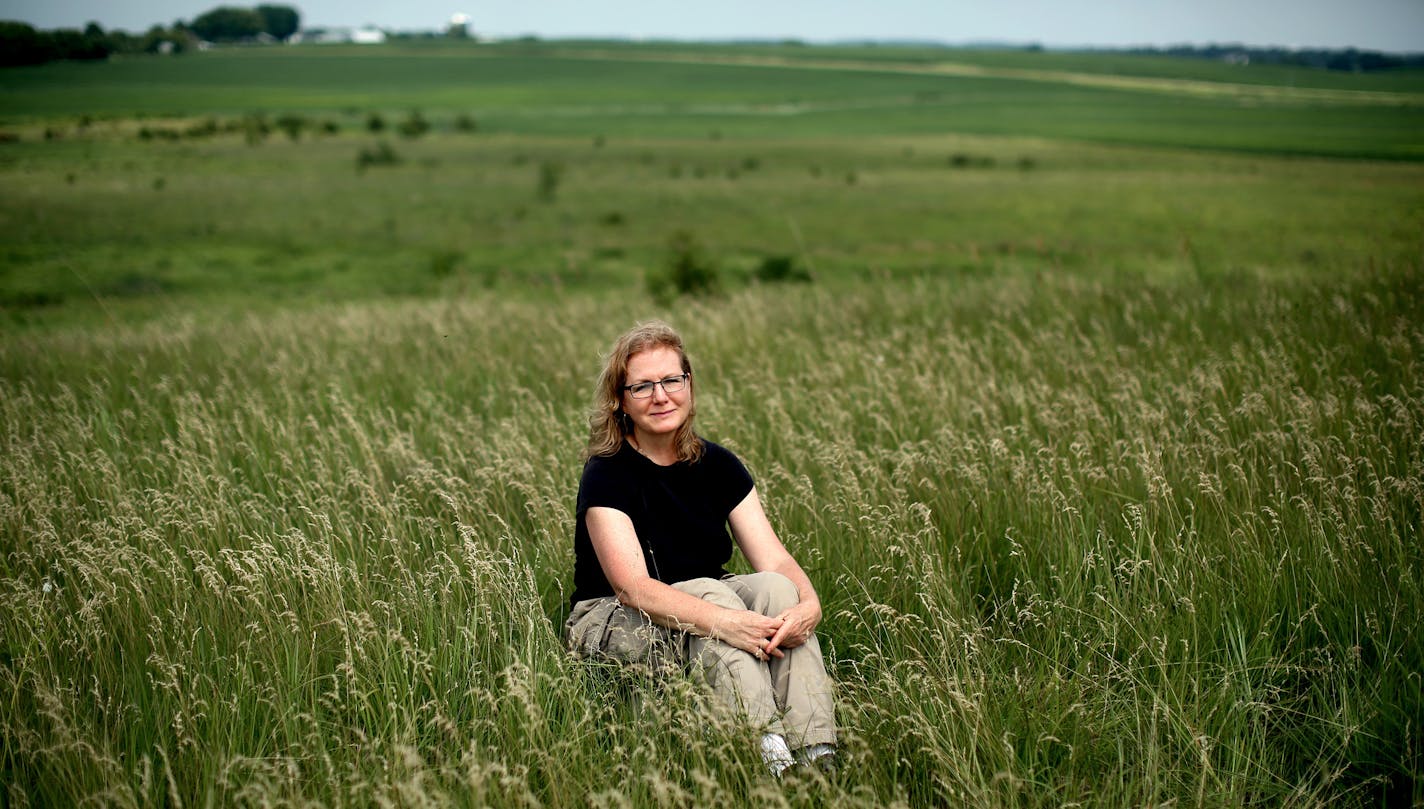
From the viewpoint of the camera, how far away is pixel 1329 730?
3.00 m

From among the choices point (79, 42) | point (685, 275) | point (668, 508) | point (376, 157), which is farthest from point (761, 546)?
point (376, 157)

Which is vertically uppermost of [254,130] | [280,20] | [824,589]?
[280,20]

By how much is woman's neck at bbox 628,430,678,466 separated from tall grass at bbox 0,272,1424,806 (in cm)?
64

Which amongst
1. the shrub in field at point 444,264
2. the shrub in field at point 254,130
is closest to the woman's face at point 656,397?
the shrub in field at point 444,264

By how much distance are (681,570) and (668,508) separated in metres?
0.22

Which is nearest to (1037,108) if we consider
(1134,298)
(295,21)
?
(295,21)

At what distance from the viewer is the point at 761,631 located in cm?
291

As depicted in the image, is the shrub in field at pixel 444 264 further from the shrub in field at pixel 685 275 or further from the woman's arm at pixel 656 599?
the woman's arm at pixel 656 599

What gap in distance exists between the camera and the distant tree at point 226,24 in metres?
30.8

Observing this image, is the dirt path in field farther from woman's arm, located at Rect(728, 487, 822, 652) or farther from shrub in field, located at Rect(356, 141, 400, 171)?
woman's arm, located at Rect(728, 487, 822, 652)

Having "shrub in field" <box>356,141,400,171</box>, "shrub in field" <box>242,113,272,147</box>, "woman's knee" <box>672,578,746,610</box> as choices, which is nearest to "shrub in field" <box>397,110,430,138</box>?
"shrub in field" <box>242,113,272,147</box>

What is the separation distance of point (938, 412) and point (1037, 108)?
123m

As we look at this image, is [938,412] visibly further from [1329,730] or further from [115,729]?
[115,729]

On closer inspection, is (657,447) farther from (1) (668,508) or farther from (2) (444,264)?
(2) (444,264)
